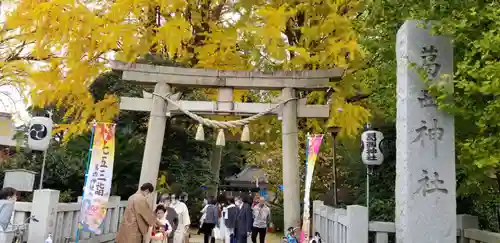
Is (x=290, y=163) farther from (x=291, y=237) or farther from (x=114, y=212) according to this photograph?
(x=114, y=212)

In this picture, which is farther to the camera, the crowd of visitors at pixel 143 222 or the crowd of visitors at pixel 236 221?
the crowd of visitors at pixel 236 221

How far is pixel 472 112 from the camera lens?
545 centimetres

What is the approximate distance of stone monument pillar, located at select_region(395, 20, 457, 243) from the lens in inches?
239

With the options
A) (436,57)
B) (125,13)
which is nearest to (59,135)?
(125,13)

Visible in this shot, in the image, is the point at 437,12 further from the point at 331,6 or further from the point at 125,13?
the point at 125,13

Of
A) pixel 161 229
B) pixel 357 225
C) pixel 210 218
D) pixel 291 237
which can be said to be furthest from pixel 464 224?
pixel 210 218

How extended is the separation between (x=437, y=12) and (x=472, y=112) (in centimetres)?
140

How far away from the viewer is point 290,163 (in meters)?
11.3

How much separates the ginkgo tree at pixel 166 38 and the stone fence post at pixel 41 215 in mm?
5686

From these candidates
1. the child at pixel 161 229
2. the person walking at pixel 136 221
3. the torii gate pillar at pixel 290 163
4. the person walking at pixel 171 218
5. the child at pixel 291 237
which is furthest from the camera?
the torii gate pillar at pixel 290 163

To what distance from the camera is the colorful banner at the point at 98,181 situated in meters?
8.59

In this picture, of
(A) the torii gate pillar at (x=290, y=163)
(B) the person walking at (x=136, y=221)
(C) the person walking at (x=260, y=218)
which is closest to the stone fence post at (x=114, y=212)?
(B) the person walking at (x=136, y=221)

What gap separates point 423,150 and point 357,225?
4.76 ft

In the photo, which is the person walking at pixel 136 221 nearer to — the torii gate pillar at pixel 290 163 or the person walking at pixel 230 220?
the person walking at pixel 230 220
